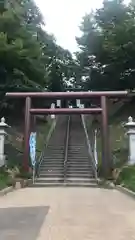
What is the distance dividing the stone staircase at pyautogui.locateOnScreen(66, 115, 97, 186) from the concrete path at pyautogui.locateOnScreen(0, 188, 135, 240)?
22.8 feet

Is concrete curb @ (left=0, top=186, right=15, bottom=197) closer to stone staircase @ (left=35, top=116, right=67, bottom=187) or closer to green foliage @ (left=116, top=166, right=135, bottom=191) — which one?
stone staircase @ (left=35, top=116, right=67, bottom=187)

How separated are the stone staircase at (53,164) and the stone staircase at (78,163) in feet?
1.46

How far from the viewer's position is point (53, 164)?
20859mm

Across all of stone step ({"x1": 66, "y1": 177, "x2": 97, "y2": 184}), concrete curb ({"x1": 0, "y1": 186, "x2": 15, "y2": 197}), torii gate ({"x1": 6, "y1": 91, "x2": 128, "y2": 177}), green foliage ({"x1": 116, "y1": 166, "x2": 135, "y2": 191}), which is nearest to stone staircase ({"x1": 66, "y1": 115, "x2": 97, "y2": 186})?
stone step ({"x1": 66, "y1": 177, "x2": 97, "y2": 184})

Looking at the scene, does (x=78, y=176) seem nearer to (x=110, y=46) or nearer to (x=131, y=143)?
(x=131, y=143)

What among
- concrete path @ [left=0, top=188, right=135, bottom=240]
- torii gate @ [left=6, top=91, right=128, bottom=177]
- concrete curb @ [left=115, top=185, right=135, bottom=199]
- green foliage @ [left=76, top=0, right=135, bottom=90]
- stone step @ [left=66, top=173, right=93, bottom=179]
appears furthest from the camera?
green foliage @ [left=76, top=0, right=135, bottom=90]

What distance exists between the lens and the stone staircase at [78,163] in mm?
17922

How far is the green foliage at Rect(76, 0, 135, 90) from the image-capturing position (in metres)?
27.9

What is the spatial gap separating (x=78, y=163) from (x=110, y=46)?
37.8ft

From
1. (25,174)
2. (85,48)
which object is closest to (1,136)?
(25,174)

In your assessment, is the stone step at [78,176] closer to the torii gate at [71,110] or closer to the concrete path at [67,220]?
Result: the torii gate at [71,110]

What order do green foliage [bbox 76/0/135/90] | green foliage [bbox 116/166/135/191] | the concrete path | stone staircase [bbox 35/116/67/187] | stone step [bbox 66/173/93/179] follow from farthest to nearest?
green foliage [bbox 76/0/135/90]
stone step [bbox 66/173/93/179]
stone staircase [bbox 35/116/67/187]
green foliage [bbox 116/166/135/191]
the concrete path

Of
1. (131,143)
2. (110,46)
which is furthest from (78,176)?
(110,46)

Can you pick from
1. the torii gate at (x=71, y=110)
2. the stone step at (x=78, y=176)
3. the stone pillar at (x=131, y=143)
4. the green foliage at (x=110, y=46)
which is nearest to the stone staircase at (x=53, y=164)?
the stone step at (x=78, y=176)
